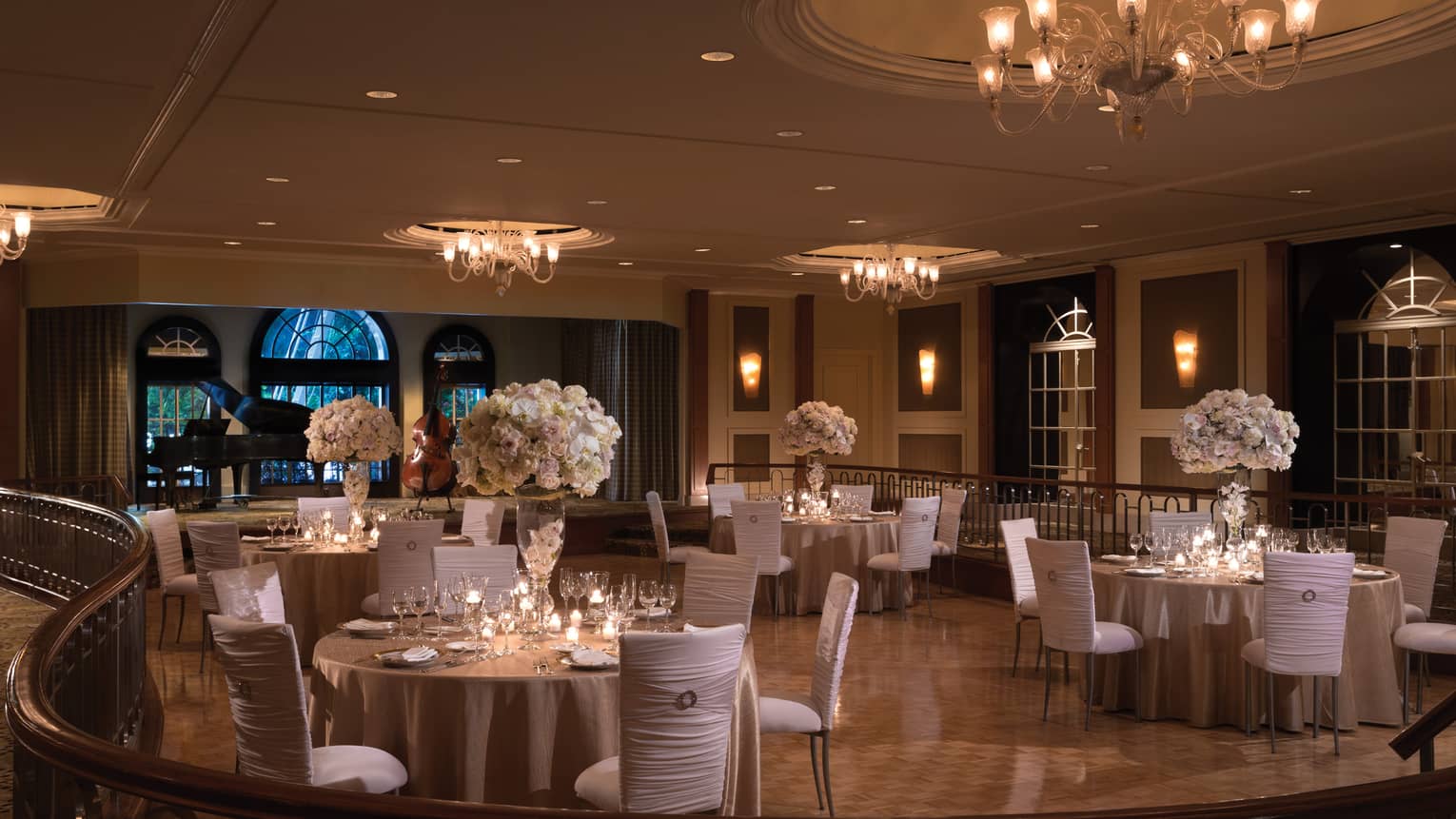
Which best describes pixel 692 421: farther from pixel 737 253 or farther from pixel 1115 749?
pixel 1115 749

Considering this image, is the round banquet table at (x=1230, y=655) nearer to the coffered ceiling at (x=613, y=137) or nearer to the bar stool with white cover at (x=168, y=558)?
the coffered ceiling at (x=613, y=137)

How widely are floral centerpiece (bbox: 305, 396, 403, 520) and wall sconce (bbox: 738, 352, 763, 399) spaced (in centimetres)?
815

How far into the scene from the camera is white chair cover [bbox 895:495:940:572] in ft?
31.9

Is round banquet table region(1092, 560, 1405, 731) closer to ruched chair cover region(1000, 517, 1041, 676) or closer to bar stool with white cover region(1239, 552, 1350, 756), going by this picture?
bar stool with white cover region(1239, 552, 1350, 756)

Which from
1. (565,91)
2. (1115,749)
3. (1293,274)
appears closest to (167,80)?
(565,91)

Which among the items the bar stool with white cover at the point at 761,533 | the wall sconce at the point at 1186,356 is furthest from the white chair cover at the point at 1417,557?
the wall sconce at the point at 1186,356

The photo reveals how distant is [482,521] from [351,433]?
3.75 feet

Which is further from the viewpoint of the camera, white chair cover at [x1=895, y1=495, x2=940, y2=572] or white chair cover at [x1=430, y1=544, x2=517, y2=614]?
white chair cover at [x1=895, y1=495, x2=940, y2=572]

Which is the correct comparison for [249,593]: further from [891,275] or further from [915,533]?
[891,275]

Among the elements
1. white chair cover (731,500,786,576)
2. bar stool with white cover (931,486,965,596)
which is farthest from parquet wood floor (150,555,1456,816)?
bar stool with white cover (931,486,965,596)

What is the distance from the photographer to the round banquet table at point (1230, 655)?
641cm

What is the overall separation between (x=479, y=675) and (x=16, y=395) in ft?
37.4

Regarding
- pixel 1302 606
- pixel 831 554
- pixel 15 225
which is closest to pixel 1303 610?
pixel 1302 606

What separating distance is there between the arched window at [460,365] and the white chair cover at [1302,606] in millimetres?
13945
